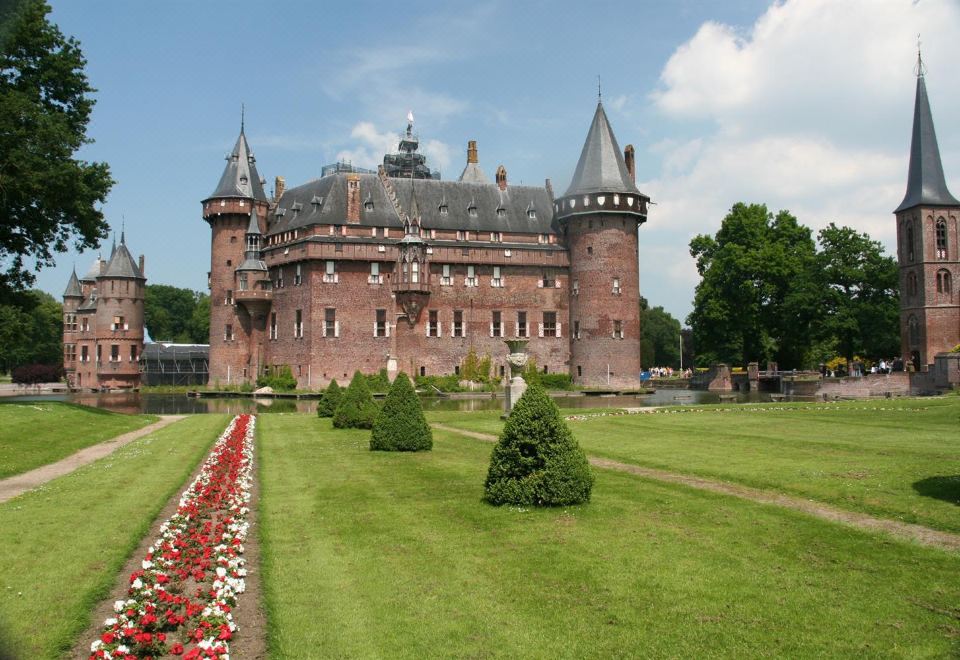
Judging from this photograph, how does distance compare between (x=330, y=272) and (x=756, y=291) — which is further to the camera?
(x=756, y=291)

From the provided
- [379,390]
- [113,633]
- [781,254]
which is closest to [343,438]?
[113,633]

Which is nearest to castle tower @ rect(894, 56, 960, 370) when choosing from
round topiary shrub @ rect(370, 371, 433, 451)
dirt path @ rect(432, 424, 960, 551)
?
round topiary shrub @ rect(370, 371, 433, 451)

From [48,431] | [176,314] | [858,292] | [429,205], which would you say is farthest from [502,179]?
[176,314]

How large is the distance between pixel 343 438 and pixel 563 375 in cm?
4236

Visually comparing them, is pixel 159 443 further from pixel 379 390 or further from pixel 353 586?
pixel 379 390

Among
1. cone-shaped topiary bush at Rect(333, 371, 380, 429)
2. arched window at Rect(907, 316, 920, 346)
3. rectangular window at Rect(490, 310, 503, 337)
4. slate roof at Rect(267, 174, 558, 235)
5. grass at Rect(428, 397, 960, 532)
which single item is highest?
slate roof at Rect(267, 174, 558, 235)

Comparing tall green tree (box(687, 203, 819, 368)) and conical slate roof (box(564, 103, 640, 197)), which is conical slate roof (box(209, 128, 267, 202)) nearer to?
conical slate roof (box(564, 103, 640, 197))

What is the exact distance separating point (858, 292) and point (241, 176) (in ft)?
165

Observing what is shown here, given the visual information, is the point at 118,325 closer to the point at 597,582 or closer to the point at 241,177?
the point at 241,177

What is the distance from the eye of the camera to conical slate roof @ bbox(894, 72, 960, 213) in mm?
56625

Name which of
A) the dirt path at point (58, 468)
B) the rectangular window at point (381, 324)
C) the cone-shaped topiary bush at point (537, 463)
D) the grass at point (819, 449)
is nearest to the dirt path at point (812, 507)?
the grass at point (819, 449)

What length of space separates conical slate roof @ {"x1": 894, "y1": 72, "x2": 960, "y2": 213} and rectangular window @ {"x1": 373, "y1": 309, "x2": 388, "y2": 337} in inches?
1541

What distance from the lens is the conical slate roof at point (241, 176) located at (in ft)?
211

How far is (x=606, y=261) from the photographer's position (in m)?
62.5
